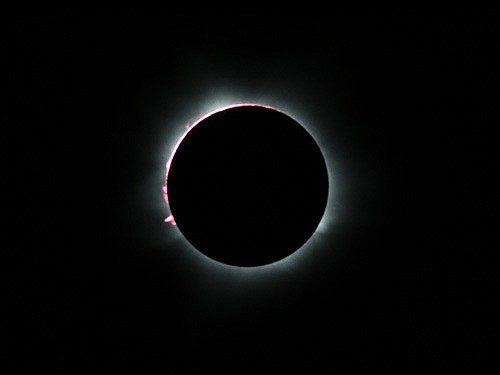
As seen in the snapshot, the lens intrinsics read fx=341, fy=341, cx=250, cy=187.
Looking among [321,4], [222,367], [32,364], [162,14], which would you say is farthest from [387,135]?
[32,364]

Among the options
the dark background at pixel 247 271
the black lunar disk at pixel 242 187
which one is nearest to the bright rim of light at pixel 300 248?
the dark background at pixel 247 271

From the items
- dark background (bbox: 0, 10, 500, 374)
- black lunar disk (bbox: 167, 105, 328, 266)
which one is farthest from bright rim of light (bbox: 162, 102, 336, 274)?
black lunar disk (bbox: 167, 105, 328, 266)

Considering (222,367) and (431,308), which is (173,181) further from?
(431,308)

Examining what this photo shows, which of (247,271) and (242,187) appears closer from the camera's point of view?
(242,187)

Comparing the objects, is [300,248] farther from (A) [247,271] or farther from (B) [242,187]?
(B) [242,187]

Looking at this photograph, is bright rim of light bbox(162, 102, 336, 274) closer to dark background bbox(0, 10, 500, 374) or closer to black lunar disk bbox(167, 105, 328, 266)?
dark background bbox(0, 10, 500, 374)

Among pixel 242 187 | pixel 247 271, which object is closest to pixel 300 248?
pixel 247 271
